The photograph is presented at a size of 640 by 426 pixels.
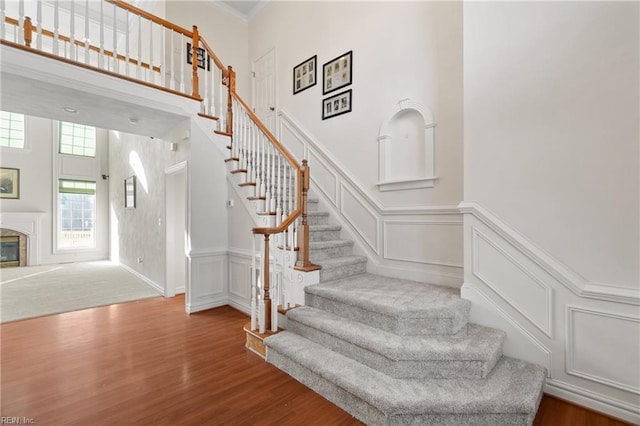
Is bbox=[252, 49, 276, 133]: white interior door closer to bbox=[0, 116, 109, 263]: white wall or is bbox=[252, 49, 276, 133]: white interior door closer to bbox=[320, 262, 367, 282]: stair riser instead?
bbox=[320, 262, 367, 282]: stair riser

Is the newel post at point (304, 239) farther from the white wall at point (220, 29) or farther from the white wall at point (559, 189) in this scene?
the white wall at point (220, 29)

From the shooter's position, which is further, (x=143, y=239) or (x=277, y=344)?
(x=143, y=239)

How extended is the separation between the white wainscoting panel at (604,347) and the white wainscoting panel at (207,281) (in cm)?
404

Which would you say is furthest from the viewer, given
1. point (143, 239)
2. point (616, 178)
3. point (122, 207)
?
point (122, 207)

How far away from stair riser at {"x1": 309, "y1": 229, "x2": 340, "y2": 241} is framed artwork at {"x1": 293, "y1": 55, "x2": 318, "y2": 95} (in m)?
2.46

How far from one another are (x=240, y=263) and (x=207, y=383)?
2.00 metres

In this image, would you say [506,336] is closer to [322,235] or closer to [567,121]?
[567,121]

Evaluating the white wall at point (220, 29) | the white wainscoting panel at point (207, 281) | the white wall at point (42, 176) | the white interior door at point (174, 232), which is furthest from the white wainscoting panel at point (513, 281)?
the white wall at point (42, 176)

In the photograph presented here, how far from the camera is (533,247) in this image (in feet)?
7.08

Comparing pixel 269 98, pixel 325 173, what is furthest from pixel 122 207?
Result: pixel 325 173

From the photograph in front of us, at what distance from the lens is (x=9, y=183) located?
24.7ft

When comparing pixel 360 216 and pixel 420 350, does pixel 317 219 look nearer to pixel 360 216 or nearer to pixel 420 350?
pixel 360 216

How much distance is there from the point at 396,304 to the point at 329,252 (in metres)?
1.36

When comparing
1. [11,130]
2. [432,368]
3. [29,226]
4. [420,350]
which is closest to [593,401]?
[432,368]
